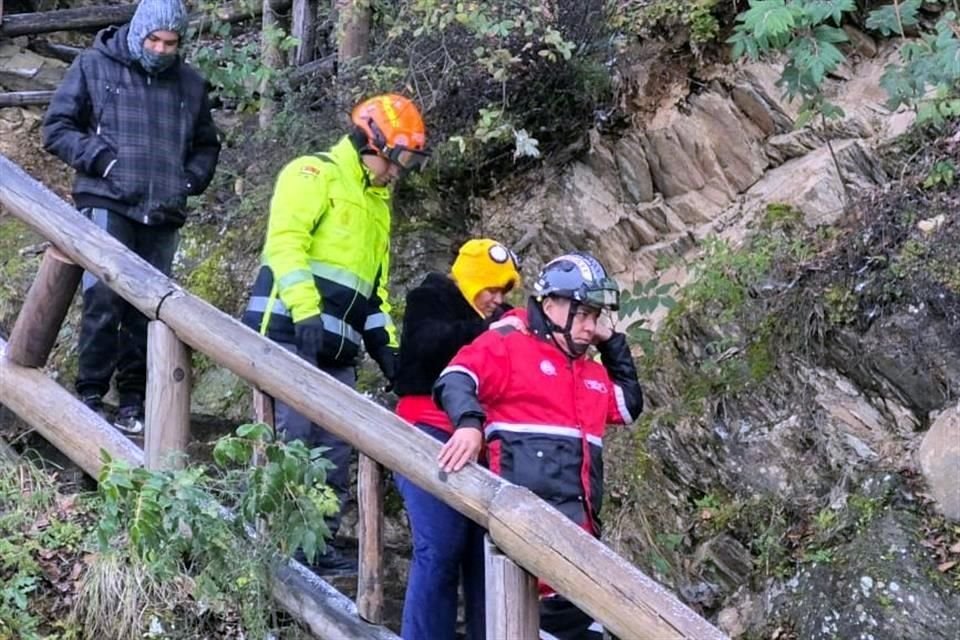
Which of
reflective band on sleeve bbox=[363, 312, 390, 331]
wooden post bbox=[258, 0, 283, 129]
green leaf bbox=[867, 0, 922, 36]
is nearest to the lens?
reflective band on sleeve bbox=[363, 312, 390, 331]

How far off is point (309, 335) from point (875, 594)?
2513 mm

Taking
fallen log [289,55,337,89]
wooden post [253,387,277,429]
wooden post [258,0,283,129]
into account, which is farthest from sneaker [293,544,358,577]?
fallen log [289,55,337,89]

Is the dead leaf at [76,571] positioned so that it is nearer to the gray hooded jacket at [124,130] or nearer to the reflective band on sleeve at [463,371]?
the reflective band on sleeve at [463,371]

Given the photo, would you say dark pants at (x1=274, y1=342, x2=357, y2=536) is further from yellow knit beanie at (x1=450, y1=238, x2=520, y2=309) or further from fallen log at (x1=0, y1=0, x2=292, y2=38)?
fallen log at (x1=0, y1=0, x2=292, y2=38)

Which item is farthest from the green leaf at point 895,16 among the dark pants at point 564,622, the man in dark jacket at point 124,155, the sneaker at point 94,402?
the sneaker at point 94,402

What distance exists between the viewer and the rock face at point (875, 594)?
473 centimetres

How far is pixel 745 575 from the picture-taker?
212 inches

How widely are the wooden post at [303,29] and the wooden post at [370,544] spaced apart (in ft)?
17.1

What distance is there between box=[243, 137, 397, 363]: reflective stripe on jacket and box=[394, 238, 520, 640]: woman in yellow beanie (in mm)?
349

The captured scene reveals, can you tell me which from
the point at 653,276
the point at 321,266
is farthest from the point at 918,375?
the point at 321,266

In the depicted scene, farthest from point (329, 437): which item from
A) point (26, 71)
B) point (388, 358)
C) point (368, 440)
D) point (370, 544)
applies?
point (26, 71)

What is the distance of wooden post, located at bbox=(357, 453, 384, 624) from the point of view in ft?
13.2

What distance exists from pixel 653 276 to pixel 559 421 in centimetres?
307

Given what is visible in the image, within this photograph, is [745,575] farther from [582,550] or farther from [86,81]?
[86,81]
